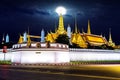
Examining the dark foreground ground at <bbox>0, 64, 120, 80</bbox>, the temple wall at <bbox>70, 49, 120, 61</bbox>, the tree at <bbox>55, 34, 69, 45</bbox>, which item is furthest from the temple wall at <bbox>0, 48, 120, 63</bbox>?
the dark foreground ground at <bbox>0, 64, 120, 80</bbox>

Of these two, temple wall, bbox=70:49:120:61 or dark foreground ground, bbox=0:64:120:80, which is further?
temple wall, bbox=70:49:120:61

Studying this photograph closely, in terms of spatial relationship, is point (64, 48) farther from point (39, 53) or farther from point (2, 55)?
point (2, 55)

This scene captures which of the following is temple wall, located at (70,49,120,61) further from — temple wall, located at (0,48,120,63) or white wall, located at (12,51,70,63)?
white wall, located at (12,51,70,63)

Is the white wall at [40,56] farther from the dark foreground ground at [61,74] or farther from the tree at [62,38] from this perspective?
the tree at [62,38]

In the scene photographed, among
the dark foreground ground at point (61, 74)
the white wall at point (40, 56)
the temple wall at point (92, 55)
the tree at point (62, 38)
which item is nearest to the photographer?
the dark foreground ground at point (61, 74)

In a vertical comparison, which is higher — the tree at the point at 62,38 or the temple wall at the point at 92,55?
the tree at the point at 62,38

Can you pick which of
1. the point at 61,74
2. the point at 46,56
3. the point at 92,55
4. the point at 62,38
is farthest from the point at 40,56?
the point at 62,38

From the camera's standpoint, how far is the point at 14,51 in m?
56.3

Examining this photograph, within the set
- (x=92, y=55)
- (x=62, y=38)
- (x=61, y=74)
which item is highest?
(x=62, y=38)

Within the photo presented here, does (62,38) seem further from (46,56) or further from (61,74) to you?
(61,74)

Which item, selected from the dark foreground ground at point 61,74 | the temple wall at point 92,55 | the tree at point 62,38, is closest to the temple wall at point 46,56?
the temple wall at point 92,55

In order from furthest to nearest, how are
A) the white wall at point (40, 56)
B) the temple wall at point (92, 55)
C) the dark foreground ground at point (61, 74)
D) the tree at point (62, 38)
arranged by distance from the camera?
the tree at point (62, 38), the temple wall at point (92, 55), the white wall at point (40, 56), the dark foreground ground at point (61, 74)

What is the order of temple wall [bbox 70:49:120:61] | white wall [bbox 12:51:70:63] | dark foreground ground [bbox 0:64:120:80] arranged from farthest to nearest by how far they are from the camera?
temple wall [bbox 70:49:120:61] < white wall [bbox 12:51:70:63] < dark foreground ground [bbox 0:64:120:80]

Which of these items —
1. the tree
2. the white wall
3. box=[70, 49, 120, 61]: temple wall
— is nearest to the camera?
the white wall
